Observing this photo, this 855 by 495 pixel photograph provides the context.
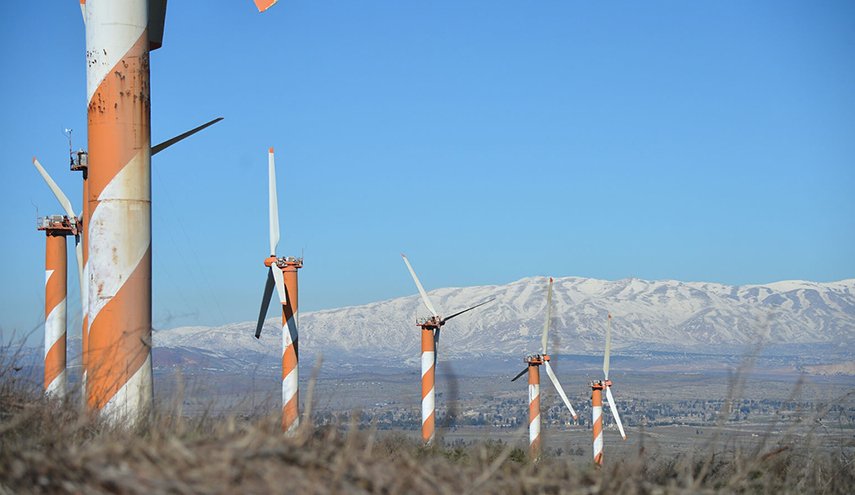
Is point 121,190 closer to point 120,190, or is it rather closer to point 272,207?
point 120,190

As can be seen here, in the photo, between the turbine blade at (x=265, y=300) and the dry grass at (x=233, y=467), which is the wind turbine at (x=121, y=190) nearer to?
the dry grass at (x=233, y=467)

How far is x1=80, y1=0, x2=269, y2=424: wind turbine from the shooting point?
30.0ft

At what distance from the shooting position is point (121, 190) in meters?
9.31

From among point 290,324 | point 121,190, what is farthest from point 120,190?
point 290,324

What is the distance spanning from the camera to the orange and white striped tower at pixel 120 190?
9156 millimetres

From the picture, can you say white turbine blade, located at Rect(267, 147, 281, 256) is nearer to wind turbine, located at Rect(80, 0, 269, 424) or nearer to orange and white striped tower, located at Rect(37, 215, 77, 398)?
orange and white striped tower, located at Rect(37, 215, 77, 398)

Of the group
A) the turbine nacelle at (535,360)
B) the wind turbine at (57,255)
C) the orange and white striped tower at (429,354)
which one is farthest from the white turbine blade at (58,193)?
the turbine nacelle at (535,360)

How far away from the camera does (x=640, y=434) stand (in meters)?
7.49

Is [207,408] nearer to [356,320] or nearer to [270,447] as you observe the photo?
[270,447]

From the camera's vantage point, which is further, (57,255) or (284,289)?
(57,255)

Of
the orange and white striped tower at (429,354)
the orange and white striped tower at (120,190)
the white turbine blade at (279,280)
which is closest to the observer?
the orange and white striped tower at (120,190)

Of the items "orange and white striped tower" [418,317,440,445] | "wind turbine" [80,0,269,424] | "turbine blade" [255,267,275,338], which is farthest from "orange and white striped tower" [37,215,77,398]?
"wind turbine" [80,0,269,424]

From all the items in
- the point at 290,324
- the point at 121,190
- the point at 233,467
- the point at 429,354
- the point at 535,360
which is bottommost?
the point at 535,360

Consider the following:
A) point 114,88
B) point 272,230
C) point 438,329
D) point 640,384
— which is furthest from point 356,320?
point 114,88
